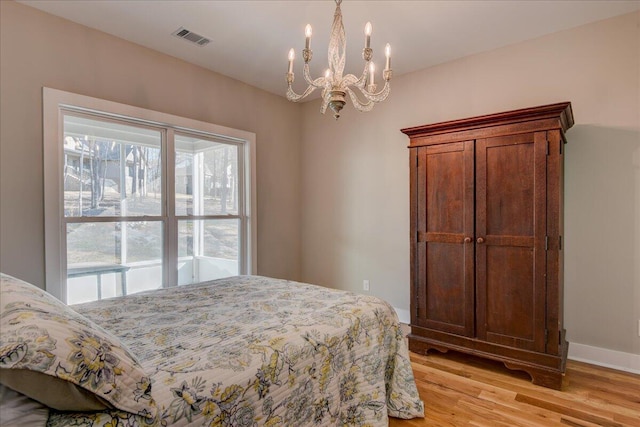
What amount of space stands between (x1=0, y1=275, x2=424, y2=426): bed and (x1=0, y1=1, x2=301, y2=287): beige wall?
105 cm

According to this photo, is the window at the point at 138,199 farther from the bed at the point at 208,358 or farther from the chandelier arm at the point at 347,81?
the chandelier arm at the point at 347,81

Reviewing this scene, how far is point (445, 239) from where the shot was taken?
2742 mm

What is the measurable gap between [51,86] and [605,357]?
4691mm

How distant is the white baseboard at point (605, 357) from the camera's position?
248cm

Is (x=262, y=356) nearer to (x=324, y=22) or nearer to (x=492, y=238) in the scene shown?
(x=492, y=238)

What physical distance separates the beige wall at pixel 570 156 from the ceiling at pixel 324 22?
7.7 inches

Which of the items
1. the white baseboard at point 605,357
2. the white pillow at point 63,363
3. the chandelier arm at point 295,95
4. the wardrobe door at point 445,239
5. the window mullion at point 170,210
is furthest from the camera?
the window mullion at point 170,210

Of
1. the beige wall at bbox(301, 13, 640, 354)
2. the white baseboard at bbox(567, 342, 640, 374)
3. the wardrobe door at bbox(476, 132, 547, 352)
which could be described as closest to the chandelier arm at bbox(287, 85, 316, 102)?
the wardrobe door at bbox(476, 132, 547, 352)

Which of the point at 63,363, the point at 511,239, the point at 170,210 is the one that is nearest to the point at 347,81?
the point at 511,239

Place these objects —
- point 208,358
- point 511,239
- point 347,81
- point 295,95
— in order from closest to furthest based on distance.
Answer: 1. point 208,358
2. point 347,81
3. point 295,95
4. point 511,239

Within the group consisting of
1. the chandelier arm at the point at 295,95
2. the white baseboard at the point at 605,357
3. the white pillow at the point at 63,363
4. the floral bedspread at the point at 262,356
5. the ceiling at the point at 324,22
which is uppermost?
the ceiling at the point at 324,22

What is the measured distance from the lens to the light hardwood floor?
75.5 inches

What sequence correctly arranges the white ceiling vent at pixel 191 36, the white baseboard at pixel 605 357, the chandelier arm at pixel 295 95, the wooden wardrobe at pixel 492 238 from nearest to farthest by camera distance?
the chandelier arm at pixel 295 95, the wooden wardrobe at pixel 492 238, the white baseboard at pixel 605 357, the white ceiling vent at pixel 191 36

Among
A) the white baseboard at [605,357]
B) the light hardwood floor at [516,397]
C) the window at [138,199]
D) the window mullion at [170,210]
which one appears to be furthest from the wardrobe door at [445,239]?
the window mullion at [170,210]
